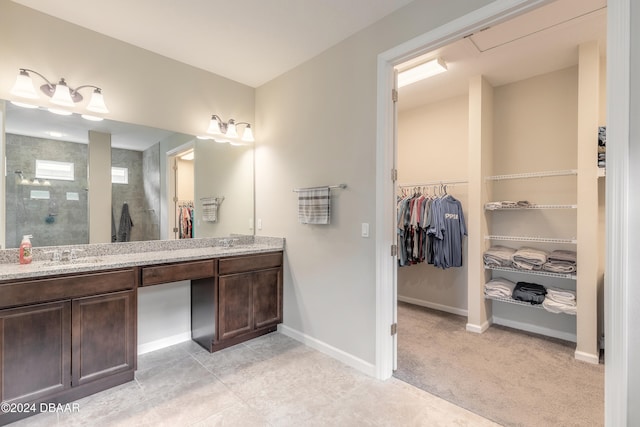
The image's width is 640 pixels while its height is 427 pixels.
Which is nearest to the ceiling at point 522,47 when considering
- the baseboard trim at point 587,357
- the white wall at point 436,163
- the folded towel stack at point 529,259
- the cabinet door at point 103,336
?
the white wall at point 436,163

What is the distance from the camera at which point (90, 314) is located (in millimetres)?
2031

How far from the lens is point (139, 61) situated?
2684mm

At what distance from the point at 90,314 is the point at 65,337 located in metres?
0.17

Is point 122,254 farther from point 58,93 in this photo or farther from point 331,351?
point 331,351

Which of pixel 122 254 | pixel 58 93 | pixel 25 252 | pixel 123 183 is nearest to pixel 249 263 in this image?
pixel 122 254

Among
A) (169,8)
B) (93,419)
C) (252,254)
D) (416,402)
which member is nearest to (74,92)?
(169,8)

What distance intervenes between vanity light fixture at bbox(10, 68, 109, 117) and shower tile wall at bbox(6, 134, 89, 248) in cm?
29

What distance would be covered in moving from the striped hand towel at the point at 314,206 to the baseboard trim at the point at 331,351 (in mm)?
1107

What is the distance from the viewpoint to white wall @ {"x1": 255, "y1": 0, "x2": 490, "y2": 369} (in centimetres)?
236

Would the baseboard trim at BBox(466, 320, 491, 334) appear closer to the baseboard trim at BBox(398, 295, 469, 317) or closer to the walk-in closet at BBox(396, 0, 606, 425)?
the walk-in closet at BBox(396, 0, 606, 425)

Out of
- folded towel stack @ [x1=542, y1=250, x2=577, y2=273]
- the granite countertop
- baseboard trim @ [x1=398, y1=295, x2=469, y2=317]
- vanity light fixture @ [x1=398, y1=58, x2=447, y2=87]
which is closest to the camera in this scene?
the granite countertop

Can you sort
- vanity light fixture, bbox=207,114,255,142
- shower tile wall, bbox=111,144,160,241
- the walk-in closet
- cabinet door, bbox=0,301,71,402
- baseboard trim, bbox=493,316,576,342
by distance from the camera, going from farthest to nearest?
vanity light fixture, bbox=207,114,255,142
baseboard trim, bbox=493,316,576,342
shower tile wall, bbox=111,144,160,241
the walk-in closet
cabinet door, bbox=0,301,71,402

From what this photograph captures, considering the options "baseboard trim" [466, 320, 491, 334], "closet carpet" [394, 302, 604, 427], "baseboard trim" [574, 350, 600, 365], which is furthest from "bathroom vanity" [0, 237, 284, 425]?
"baseboard trim" [574, 350, 600, 365]

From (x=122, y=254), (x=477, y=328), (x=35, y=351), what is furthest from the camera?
(x=477, y=328)
